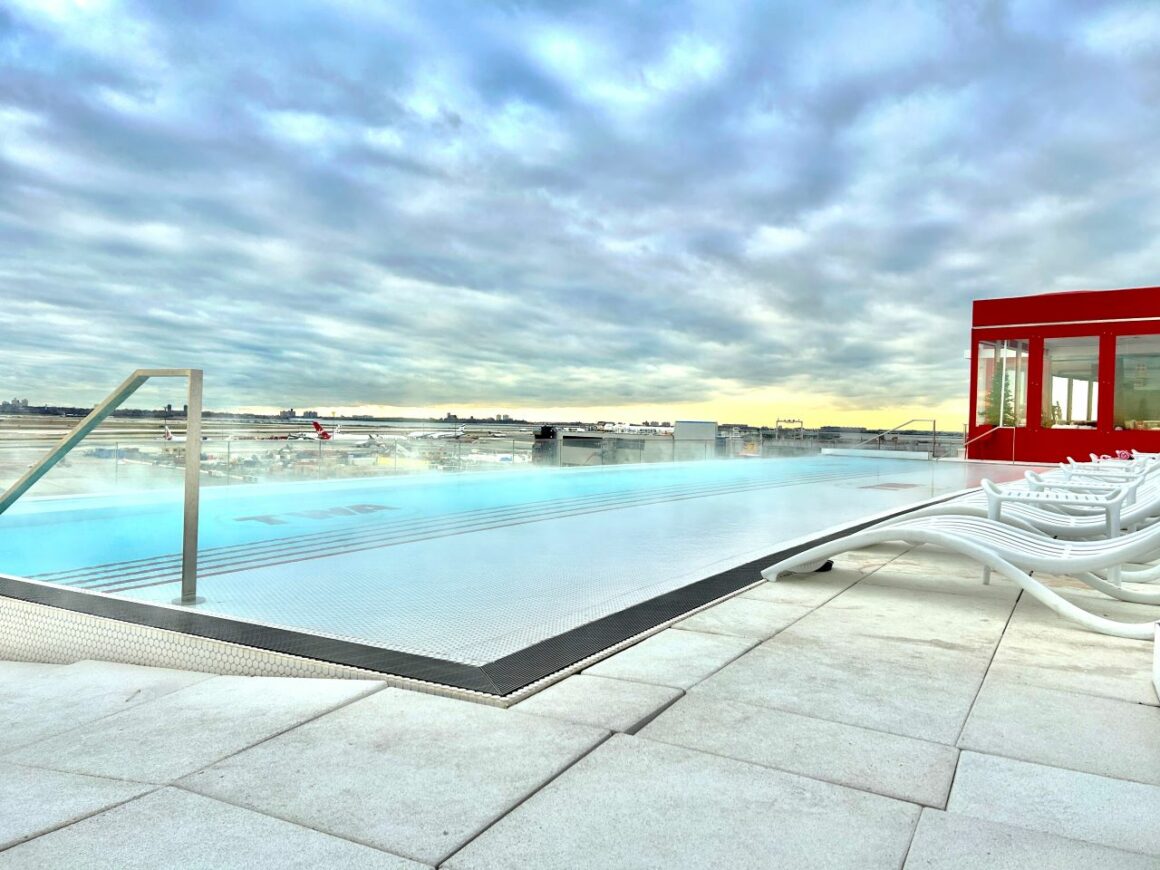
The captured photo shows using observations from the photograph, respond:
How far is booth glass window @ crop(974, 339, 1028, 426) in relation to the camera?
16922 millimetres

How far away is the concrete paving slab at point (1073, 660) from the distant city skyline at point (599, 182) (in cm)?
326

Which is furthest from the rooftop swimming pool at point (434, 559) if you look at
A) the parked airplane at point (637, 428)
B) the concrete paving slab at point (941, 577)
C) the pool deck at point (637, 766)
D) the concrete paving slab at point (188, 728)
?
the parked airplane at point (637, 428)

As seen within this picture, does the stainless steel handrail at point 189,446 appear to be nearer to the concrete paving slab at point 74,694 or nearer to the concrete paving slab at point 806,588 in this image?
the concrete paving slab at point 74,694

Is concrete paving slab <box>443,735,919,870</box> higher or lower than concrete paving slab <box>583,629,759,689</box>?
lower

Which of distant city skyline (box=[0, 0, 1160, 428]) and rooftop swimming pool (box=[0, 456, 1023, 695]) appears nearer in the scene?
rooftop swimming pool (box=[0, 456, 1023, 695])

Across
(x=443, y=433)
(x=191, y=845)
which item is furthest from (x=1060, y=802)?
(x=443, y=433)

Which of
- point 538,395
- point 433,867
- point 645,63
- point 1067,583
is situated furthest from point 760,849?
point 538,395

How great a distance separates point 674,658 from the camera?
2.40 m

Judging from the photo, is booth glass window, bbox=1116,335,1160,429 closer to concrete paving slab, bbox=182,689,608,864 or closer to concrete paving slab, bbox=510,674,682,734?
concrete paving slab, bbox=510,674,682,734

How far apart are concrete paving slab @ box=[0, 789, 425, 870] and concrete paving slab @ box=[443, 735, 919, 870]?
21 cm

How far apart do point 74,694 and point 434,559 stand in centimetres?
220

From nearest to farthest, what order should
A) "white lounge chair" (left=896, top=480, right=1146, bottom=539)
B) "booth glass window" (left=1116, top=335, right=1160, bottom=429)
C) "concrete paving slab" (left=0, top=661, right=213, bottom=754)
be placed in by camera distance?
"concrete paving slab" (left=0, top=661, right=213, bottom=754) → "white lounge chair" (left=896, top=480, right=1146, bottom=539) → "booth glass window" (left=1116, top=335, right=1160, bottom=429)

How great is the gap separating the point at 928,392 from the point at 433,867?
71.0 feet

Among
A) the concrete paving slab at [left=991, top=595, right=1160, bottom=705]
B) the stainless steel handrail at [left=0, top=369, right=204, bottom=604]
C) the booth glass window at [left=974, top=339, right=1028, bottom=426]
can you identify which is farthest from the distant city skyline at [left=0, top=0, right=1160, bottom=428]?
the concrete paving slab at [left=991, top=595, right=1160, bottom=705]
